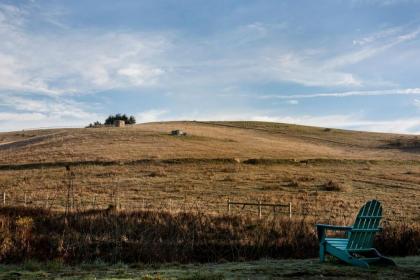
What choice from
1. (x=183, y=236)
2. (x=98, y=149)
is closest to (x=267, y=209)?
(x=183, y=236)

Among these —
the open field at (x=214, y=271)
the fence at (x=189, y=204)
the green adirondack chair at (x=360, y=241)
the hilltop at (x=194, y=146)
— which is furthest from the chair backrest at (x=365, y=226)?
the hilltop at (x=194, y=146)

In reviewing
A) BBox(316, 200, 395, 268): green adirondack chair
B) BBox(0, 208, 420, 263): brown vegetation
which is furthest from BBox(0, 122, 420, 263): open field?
BBox(316, 200, 395, 268): green adirondack chair

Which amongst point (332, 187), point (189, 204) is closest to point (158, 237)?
point (189, 204)

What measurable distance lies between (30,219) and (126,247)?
3.82m

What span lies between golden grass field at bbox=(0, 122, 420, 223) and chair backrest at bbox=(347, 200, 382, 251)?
566 centimetres

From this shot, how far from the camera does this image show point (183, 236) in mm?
13594

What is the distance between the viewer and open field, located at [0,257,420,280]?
861cm

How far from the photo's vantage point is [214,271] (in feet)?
30.3

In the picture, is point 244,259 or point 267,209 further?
point 267,209

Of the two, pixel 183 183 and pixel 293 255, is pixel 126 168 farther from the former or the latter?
pixel 293 255

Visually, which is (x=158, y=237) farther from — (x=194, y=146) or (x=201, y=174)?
(x=194, y=146)

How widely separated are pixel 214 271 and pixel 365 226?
133 inches

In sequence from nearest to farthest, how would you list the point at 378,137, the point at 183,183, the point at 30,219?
1. the point at 30,219
2. the point at 183,183
3. the point at 378,137

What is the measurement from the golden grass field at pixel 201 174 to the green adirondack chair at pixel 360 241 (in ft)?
18.5
